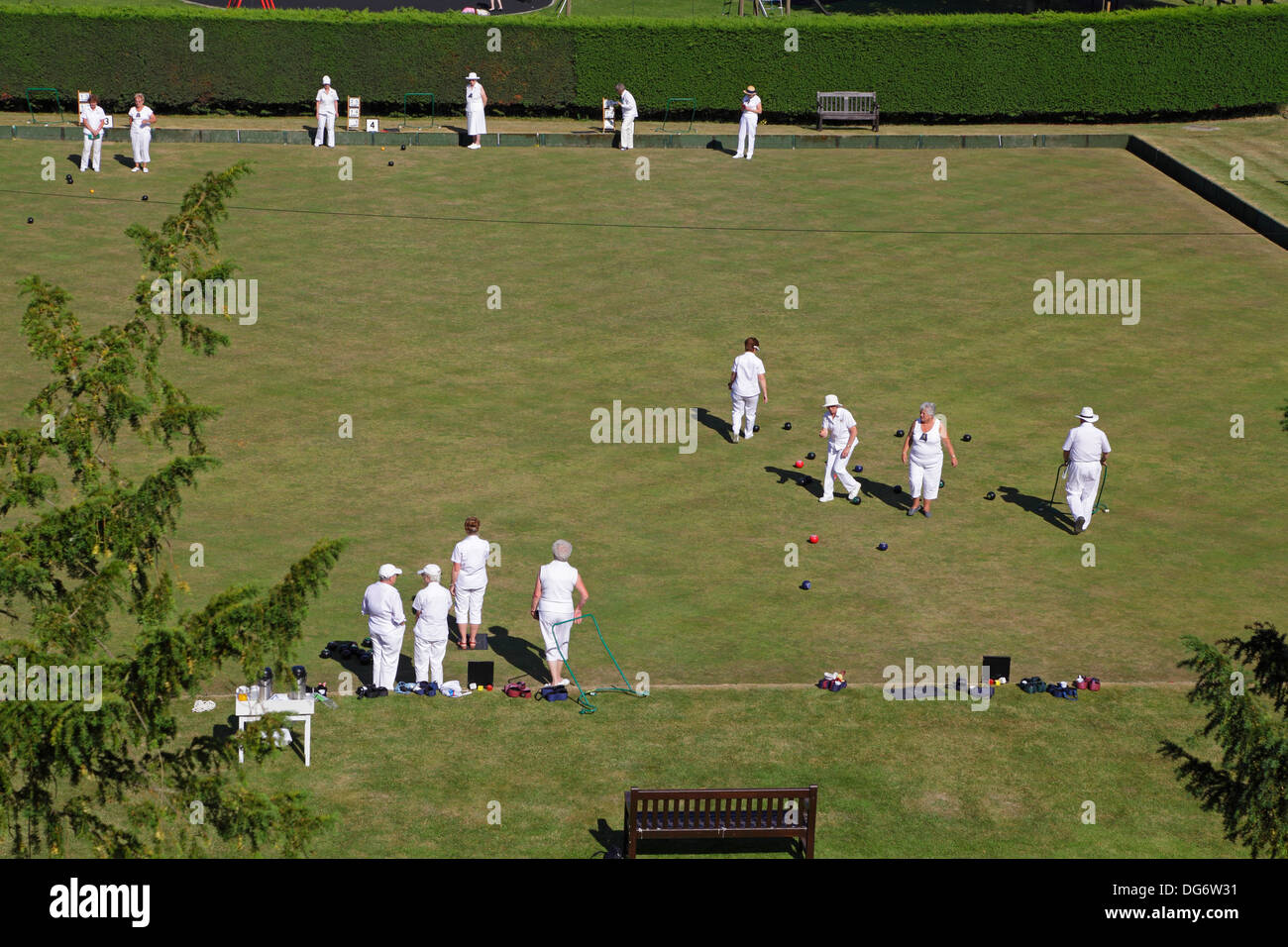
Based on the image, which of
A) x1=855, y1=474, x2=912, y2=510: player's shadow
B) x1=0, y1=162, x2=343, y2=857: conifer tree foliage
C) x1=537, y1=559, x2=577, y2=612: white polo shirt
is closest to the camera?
x1=0, y1=162, x2=343, y2=857: conifer tree foliage

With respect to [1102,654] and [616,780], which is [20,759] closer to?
[616,780]

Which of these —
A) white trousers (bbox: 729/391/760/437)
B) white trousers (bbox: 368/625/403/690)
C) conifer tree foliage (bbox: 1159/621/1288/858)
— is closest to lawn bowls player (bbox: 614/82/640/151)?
white trousers (bbox: 729/391/760/437)

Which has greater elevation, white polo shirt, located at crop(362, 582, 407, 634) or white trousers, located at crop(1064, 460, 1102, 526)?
white trousers, located at crop(1064, 460, 1102, 526)

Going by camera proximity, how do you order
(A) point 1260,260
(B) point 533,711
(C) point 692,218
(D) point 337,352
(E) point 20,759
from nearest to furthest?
(E) point 20,759
(B) point 533,711
(D) point 337,352
(A) point 1260,260
(C) point 692,218

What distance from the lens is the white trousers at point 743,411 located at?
24656 mm

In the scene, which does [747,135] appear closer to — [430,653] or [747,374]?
[747,374]

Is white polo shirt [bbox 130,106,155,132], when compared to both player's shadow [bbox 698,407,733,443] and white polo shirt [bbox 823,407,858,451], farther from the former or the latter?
white polo shirt [bbox 823,407,858,451]

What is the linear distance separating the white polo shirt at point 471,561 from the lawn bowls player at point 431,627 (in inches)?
31.7

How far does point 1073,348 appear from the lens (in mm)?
28656

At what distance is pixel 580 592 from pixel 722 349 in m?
11.1

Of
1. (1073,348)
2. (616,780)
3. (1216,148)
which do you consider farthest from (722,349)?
(1216,148)

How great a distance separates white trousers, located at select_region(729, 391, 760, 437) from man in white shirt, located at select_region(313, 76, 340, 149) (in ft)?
57.8

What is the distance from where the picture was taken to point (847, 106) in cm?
4081

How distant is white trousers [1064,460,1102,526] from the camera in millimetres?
21734
